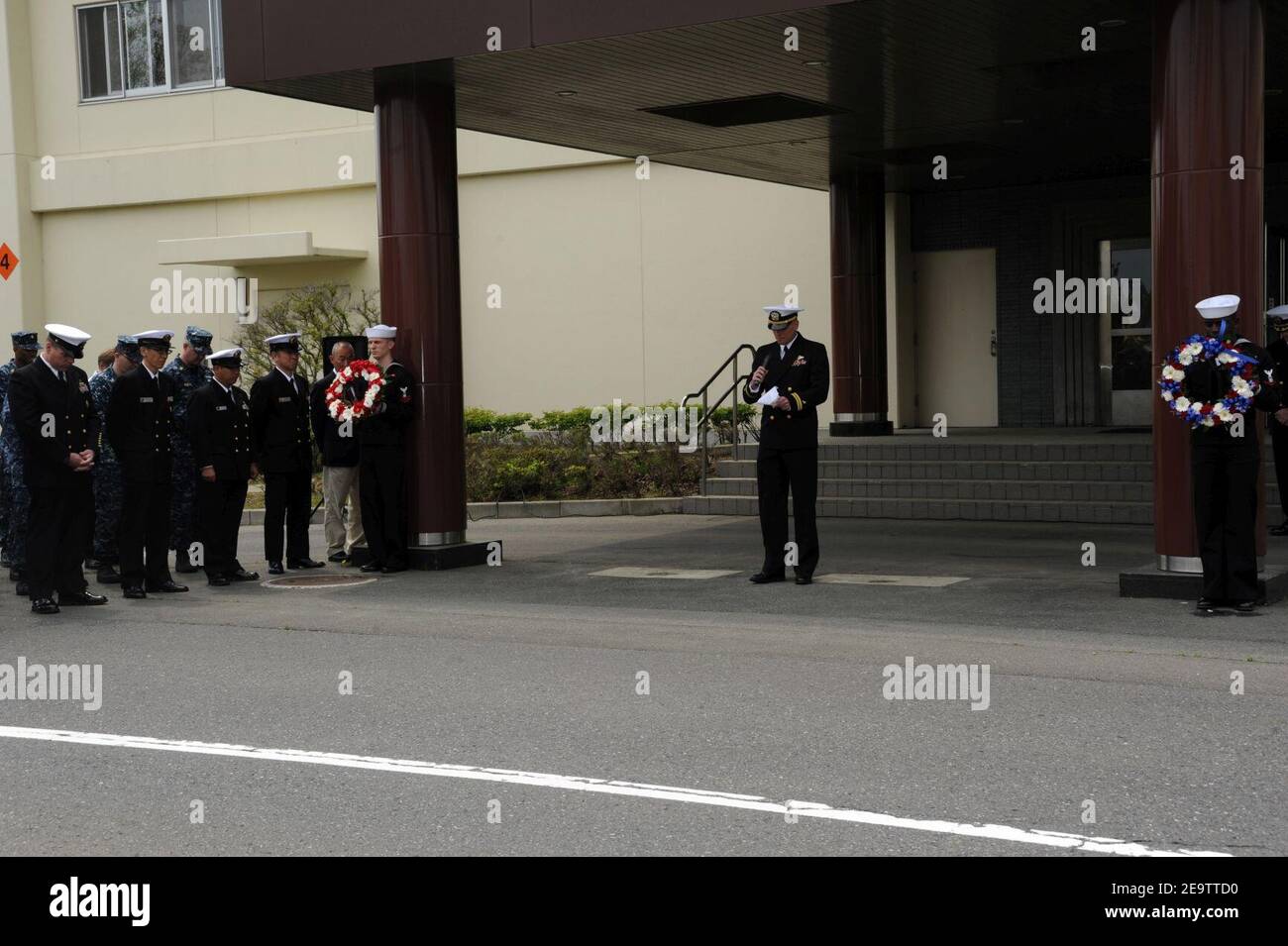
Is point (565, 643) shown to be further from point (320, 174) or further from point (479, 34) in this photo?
point (320, 174)

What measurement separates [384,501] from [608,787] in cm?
754

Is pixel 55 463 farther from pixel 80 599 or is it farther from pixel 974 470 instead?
pixel 974 470

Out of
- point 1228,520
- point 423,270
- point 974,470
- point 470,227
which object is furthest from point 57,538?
point 470,227

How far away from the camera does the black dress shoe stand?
1216cm

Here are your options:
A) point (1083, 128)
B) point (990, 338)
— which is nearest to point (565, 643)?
point (1083, 128)

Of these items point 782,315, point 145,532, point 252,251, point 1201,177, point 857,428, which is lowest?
point 145,532

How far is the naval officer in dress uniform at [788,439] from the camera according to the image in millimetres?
12258

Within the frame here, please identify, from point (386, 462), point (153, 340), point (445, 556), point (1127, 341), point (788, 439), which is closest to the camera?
point (788, 439)

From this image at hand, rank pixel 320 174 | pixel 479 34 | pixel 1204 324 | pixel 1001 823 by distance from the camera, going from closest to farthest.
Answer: pixel 1001 823 < pixel 1204 324 < pixel 479 34 < pixel 320 174

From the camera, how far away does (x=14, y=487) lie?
1377 cm

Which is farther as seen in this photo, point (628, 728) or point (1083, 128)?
point (1083, 128)

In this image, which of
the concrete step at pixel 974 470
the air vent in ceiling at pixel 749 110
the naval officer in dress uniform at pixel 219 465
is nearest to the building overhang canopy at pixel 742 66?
the air vent in ceiling at pixel 749 110
